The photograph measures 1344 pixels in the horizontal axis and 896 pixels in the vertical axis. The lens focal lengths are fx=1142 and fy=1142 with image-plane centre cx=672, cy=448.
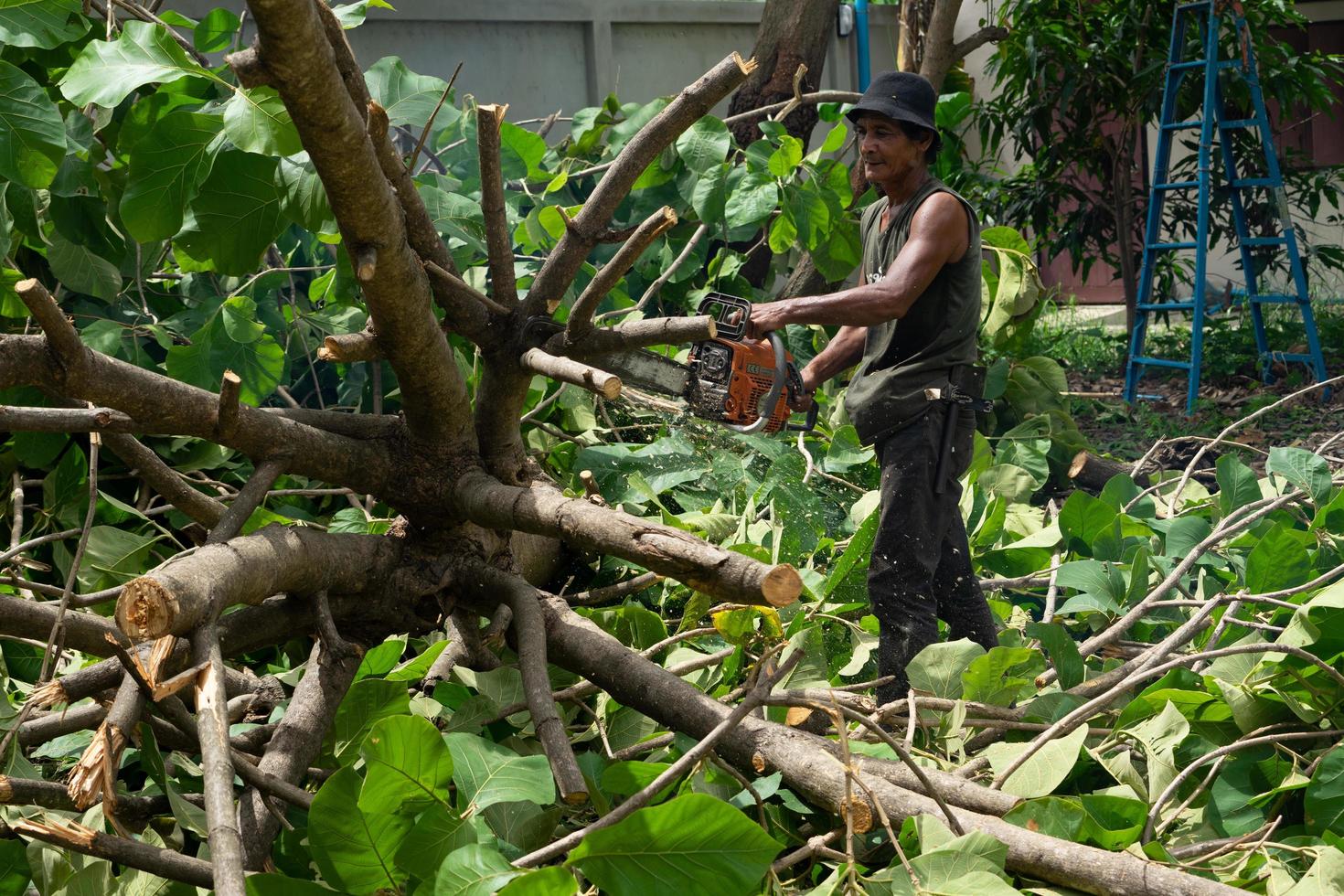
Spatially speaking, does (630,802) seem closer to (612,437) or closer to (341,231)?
(341,231)

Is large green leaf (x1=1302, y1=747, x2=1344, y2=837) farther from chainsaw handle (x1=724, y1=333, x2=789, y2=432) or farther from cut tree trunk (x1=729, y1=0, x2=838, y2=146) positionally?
cut tree trunk (x1=729, y1=0, x2=838, y2=146)

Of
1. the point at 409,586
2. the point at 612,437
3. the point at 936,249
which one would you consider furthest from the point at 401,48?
the point at 409,586

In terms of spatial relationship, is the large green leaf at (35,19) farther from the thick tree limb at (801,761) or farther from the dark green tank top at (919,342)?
the dark green tank top at (919,342)

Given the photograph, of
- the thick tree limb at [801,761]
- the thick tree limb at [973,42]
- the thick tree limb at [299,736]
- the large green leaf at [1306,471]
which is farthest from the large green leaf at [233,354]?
the thick tree limb at [973,42]

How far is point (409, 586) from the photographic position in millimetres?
1813

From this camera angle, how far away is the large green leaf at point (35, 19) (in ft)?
5.01

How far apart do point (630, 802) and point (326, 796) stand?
1.02ft

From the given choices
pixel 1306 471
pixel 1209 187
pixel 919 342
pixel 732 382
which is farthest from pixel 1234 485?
pixel 1209 187

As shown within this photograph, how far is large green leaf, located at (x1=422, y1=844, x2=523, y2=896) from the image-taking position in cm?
108

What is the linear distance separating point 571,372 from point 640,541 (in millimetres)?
341

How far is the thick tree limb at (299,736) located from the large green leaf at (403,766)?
274 millimetres

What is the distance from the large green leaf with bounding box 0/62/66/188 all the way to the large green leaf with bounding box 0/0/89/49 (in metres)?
0.11

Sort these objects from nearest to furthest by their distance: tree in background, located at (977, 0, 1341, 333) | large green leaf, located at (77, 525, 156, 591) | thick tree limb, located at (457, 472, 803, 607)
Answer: thick tree limb, located at (457, 472, 803, 607), large green leaf, located at (77, 525, 156, 591), tree in background, located at (977, 0, 1341, 333)

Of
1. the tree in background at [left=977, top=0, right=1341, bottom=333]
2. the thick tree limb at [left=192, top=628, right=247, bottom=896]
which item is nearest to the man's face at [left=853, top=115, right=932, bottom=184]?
the thick tree limb at [left=192, top=628, right=247, bottom=896]
